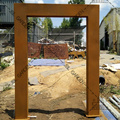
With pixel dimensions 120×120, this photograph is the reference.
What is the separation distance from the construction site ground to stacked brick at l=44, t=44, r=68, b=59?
508 cm

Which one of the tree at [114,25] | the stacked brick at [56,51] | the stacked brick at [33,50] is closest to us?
the stacked brick at [33,50]

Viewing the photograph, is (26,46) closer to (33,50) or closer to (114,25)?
(33,50)

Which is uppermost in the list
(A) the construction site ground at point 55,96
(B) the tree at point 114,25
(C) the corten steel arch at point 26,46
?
(B) the tree at point 114,25

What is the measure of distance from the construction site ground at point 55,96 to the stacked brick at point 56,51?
5.08 meters

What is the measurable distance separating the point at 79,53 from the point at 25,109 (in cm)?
1197

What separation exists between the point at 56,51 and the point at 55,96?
31.4 feet

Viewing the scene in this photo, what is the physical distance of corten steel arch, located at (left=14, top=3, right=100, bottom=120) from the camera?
2959 millimetres

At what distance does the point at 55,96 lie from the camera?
5383 millimetres

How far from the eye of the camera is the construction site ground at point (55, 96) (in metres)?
3.38

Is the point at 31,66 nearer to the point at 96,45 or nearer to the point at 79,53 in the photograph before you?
the point at 79,53

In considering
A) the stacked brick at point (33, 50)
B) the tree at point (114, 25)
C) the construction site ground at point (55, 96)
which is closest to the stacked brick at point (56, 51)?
the stacked brick at point (33, 50)

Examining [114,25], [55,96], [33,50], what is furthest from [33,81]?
[114,25]

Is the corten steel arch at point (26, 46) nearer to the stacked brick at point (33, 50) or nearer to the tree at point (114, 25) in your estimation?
the stacked brick at point (33, 50)

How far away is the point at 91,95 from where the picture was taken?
3098 millimetres
